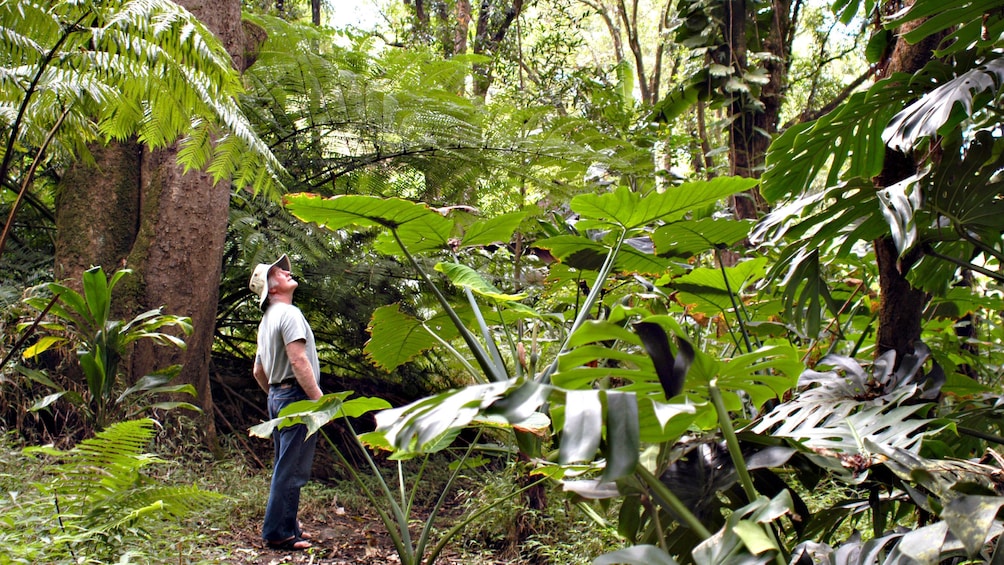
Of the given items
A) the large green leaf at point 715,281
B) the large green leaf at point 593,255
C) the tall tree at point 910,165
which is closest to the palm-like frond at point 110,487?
the large green leaf at point 593,255

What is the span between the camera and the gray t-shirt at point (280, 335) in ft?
9.90

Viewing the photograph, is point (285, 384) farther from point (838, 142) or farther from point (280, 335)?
point (838, 142)

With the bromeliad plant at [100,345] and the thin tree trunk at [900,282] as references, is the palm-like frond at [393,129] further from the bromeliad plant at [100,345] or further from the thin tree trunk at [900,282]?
the thin tree trunk at [900,282]

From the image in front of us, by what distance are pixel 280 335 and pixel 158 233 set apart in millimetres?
1291

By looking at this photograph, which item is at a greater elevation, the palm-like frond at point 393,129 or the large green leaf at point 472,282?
the palm-like frond at point 393,129

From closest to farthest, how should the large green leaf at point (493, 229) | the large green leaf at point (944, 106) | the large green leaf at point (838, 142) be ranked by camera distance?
the large green leaf at point (944, 106)
the large green leaf at point (838, 142)
the large green leaf at point (493, 229)

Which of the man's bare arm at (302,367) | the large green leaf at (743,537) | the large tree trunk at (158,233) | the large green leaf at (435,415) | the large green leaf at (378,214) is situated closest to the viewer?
the large green leaf at (435,415)

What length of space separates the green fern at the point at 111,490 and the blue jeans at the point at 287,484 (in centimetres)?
67

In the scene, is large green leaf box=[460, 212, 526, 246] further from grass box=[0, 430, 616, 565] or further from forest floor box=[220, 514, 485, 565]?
forest floor box=[220, 514, 485, 565]

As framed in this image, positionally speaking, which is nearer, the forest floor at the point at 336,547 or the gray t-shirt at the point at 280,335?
the forest floor at the point at 336,547

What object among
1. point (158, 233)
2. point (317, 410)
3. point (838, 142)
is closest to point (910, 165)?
point (838, 142)

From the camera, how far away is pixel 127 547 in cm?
215

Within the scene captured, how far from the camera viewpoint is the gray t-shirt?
3018mm

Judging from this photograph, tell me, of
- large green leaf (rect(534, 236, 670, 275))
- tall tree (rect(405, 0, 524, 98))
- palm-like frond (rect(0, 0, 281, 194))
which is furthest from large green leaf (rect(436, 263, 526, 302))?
tall tree (rect(405, 0, 524, 98))
